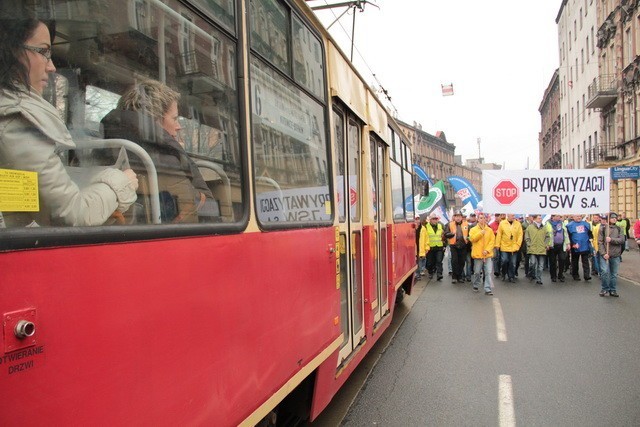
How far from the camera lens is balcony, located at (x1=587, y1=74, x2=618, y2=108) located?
93.8 ft

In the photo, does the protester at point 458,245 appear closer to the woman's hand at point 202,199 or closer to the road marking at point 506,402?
the road marking at point 506,402

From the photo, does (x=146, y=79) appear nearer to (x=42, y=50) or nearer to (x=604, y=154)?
(x=42, y=50)

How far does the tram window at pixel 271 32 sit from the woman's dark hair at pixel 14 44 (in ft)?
4.22

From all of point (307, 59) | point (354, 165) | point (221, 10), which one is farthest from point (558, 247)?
point (221, 10)

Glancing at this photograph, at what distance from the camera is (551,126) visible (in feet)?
178

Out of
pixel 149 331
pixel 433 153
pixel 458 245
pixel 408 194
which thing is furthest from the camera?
pixel 433 153

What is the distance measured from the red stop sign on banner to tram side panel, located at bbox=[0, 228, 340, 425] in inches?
416

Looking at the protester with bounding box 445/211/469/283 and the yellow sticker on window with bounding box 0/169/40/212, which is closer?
the yellow sticker on window with bounding box 0/169/40/212

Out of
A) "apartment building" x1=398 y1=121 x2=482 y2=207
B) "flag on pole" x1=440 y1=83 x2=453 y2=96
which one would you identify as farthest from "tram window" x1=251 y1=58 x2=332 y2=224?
"apartment building" x1=398 y1=121 x2=482 y2=207

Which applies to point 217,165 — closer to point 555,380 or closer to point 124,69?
point 124,69

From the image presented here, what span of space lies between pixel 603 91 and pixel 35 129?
33.0 metres

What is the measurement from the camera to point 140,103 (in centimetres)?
183

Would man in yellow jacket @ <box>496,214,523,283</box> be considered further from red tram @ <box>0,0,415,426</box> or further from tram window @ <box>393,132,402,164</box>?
red tram @ <box>0,0,415,426</box>

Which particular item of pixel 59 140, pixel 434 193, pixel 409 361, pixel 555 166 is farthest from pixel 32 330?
pixel 555 166
